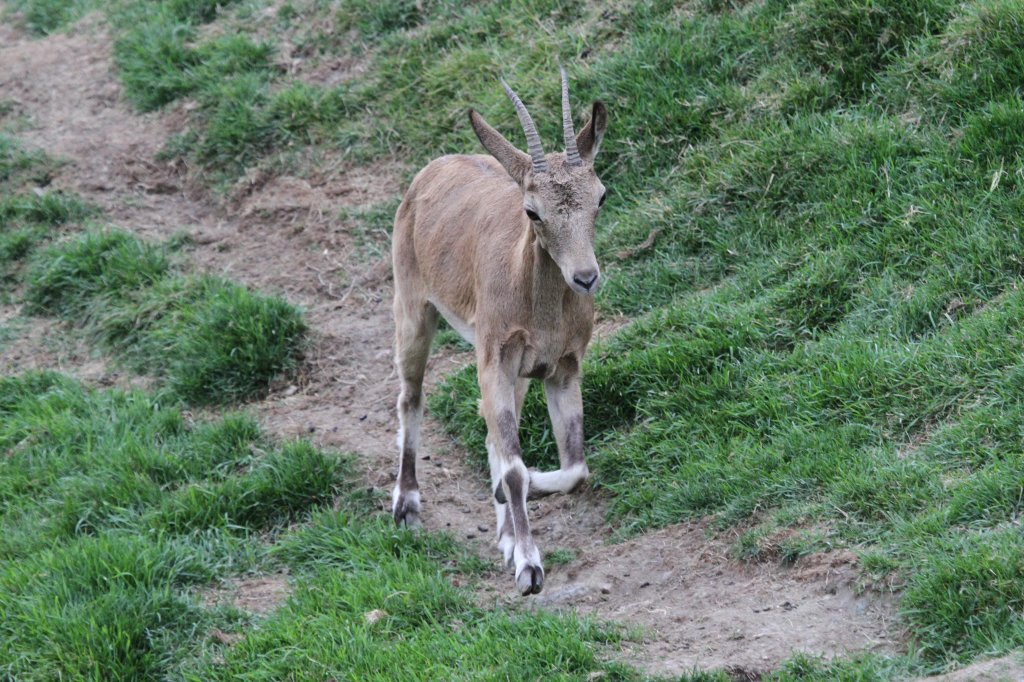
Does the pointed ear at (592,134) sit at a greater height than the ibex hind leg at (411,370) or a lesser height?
greater

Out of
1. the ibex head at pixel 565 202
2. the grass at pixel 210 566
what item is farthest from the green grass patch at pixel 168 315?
the ibex head at pixel 565 202

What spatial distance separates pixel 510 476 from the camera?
627 cm

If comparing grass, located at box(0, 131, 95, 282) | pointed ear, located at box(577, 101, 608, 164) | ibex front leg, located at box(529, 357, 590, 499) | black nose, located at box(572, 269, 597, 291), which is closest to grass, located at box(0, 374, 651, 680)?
ibex front leg, located at box(529, 357, 590, 499)

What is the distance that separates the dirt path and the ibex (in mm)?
375

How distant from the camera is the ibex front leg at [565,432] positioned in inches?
255

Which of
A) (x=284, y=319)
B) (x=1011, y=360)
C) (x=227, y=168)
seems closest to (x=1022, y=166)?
(x=1011, y=360)

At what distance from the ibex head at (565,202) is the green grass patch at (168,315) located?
9.63ft

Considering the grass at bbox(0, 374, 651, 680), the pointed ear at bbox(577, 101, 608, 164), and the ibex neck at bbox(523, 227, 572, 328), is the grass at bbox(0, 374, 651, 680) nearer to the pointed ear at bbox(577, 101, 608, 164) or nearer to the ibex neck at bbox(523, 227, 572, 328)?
the ibex neck at bbox(523, 227, 572, 328)

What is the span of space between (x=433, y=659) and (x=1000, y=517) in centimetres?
245

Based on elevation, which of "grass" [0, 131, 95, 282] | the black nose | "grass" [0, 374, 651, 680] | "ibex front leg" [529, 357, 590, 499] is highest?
the black nose

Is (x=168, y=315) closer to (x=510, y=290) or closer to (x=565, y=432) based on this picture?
(x=510, y=290)

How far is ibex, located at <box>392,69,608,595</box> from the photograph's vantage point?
20.1ft

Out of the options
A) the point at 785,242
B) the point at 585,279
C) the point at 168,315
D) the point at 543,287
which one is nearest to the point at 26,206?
the point at 168,315

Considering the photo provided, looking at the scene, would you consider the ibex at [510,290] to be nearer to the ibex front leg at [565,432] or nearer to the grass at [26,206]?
the ibex front leg at [565,432]
